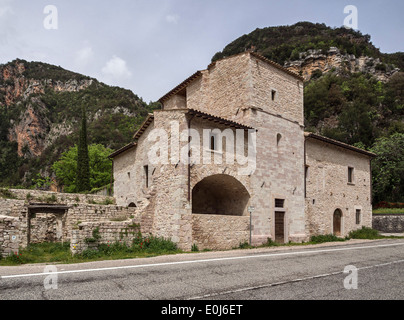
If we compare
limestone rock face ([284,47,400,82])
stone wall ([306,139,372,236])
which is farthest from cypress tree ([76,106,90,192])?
limestone rock face ([284,47,400,82])

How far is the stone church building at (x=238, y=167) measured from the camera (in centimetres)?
1510

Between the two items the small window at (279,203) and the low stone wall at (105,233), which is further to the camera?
the small window at (279,203)

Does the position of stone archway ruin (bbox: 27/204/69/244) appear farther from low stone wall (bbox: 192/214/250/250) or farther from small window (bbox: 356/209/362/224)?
small window (bbox: 356/209/362/224)

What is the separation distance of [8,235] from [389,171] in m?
35.2

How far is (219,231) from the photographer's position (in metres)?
15.3

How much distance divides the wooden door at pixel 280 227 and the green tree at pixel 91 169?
93.1ft

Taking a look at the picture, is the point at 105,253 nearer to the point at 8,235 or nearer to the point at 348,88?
the point at 8,235

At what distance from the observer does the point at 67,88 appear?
9625 cm

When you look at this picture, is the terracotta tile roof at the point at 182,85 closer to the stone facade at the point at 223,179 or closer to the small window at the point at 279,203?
the stone facade at the point at 223,179

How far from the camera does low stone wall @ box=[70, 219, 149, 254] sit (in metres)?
12.6

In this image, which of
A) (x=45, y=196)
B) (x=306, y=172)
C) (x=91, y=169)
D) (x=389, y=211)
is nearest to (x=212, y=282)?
(x=45, y=196)

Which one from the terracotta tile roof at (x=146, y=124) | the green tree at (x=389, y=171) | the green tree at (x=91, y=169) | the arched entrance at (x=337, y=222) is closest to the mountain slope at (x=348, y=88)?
the green tree at (x=389, y=171)

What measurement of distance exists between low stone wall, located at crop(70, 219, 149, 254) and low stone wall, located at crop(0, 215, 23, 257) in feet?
6.89

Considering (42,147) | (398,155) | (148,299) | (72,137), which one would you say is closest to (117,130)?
(72,137)
